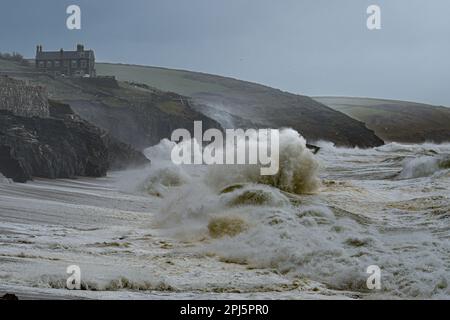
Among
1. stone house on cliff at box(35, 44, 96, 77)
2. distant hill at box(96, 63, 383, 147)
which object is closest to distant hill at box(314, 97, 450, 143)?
distant hill at box(96, 63, 383, 147)

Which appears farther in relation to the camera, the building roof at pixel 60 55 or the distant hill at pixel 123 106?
the building roof at pixel 60 55

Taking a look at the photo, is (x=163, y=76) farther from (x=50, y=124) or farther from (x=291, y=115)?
(x=50, y=124)

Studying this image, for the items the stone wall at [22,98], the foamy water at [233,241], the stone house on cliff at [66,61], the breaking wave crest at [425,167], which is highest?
the stone house on cliff at [66,61]

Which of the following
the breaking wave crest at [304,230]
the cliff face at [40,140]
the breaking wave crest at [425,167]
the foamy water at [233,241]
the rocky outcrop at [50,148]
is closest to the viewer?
the foamy water at [233,241]

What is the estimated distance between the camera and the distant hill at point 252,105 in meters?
70.6

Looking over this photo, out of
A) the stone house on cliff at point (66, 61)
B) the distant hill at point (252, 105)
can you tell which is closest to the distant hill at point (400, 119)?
the distant hill at point (252, 105)

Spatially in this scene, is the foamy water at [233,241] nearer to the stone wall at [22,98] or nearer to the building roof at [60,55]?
the stone wall at [22,98]

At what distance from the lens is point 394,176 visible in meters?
28.1

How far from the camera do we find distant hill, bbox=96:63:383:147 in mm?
70625

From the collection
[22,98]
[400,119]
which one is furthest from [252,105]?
[22,98]

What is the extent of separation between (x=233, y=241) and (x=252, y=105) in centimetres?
7119

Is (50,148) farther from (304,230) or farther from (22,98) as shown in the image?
(304,230)

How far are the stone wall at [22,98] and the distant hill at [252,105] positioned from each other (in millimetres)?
33773

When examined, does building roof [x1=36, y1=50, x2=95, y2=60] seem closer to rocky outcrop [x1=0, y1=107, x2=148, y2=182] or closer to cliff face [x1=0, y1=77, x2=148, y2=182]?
cliff face [x1=0, y1=77, x2=148, y2=182]
